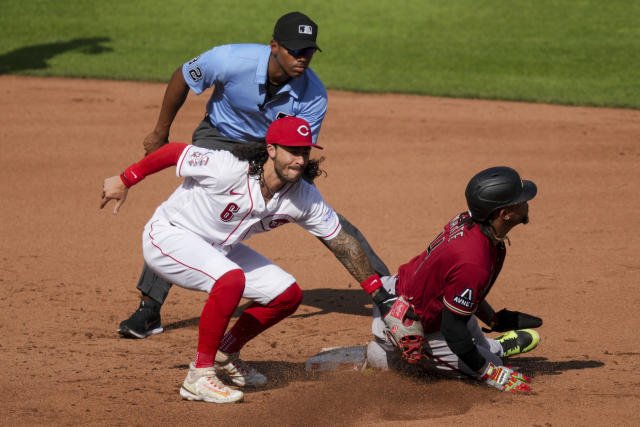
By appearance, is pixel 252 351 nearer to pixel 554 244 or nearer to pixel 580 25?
pixel 554 244

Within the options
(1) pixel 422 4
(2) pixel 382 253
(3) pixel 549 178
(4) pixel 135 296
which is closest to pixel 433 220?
(2) pixel 382 253

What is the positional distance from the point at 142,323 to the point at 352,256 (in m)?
1.87

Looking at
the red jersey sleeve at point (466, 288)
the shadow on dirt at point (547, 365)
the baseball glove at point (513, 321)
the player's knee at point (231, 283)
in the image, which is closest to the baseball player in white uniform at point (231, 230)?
the player's knee at point (231, 283)

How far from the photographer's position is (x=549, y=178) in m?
10.4

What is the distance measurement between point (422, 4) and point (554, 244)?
15.0 m

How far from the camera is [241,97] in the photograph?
626 cm

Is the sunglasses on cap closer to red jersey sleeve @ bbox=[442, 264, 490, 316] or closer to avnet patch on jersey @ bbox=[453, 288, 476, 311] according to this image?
red jersey sleeve @ bbox=[442, 264, 490, 316]

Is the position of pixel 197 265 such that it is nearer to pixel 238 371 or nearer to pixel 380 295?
pixel 238 371

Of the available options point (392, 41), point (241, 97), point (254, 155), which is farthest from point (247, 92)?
point (392, 41)

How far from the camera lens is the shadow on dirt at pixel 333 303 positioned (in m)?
6.99

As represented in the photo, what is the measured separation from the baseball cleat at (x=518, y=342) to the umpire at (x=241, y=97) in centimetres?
116

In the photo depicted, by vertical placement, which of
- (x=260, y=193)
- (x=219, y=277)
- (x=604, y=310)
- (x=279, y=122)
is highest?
(x=279, y=122)

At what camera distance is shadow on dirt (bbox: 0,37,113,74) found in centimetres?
1592

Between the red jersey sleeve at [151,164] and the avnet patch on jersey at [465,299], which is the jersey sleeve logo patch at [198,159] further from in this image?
the avnet patch on jersey at [465,299]
